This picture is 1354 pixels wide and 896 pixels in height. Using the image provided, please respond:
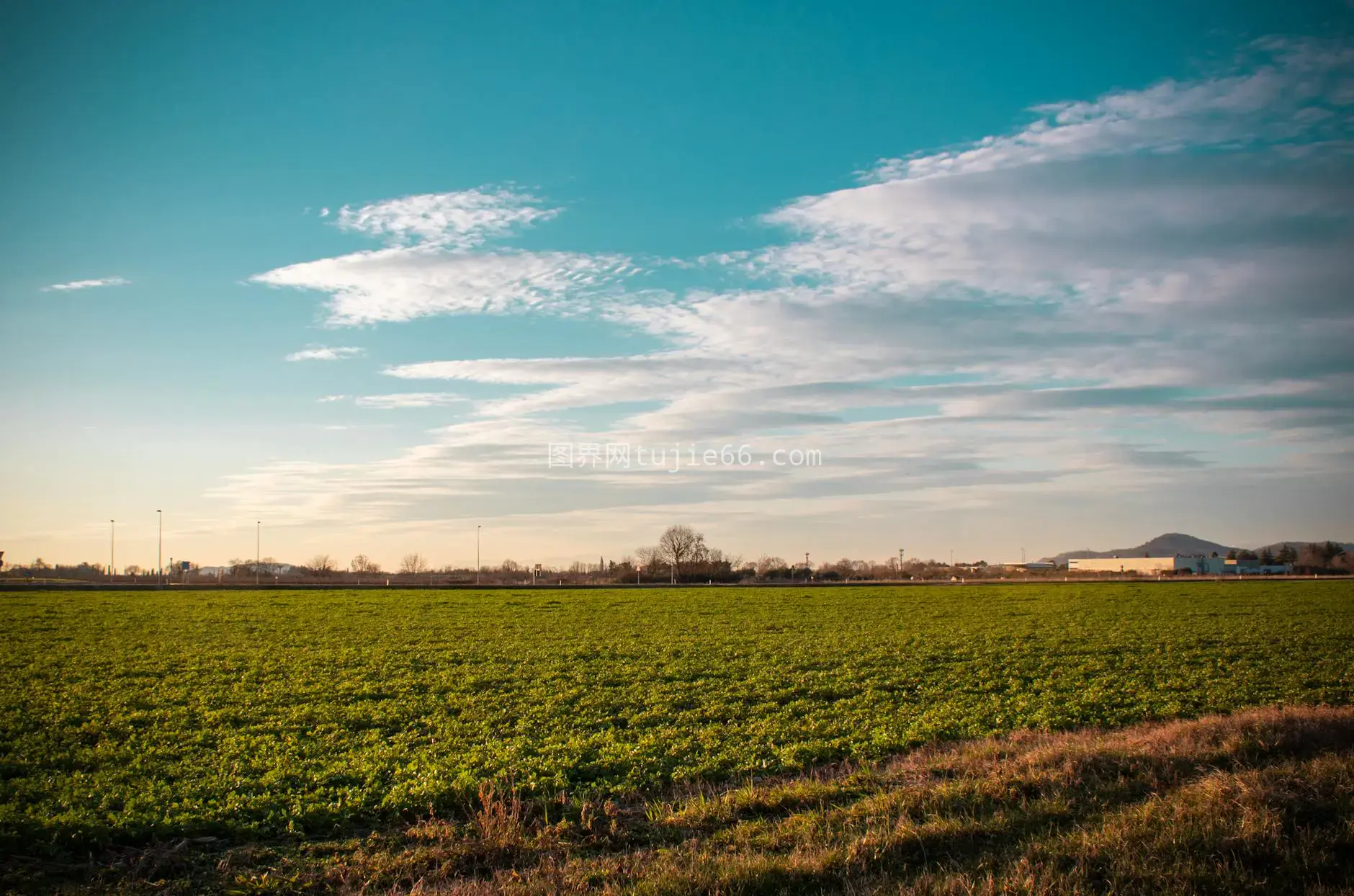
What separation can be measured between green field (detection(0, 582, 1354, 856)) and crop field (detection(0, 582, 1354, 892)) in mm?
95

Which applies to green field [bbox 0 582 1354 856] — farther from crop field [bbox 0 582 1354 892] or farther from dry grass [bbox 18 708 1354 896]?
dry grass [bbox 18 708 1354 896]

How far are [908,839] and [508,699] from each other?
15649mm

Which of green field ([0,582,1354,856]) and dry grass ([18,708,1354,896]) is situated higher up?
dry grass ([18,708,1354,896])

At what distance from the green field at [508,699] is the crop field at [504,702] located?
0.10m

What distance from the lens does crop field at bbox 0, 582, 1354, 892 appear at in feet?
44.9

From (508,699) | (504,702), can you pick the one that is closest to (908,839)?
(504,702)

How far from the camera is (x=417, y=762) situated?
16.0 meters

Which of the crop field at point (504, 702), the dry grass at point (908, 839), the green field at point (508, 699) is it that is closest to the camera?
the dry grass at point (908, 839)

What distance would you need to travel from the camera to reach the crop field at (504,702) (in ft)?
44.9

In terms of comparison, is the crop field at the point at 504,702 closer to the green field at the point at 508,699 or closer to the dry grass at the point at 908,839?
the green field at the point at 508,699

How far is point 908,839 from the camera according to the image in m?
10.4

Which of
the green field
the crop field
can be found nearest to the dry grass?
the crop field

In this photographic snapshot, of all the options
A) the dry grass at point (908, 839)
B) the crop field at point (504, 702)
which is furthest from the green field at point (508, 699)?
the dry grass at point (908, 839)

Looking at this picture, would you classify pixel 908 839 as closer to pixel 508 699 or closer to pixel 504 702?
pixel 504 702
